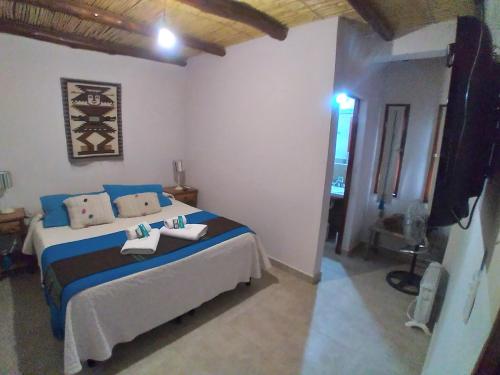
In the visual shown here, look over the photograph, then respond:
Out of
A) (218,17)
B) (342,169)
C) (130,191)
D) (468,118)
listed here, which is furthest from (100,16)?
(342,169)

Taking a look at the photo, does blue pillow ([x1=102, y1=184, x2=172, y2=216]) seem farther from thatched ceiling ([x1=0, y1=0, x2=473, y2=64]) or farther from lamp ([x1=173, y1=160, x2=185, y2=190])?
thatched ceiling ([x1=0, y1=0, x2=473, y2=64])

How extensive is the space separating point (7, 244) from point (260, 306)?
2.58 m

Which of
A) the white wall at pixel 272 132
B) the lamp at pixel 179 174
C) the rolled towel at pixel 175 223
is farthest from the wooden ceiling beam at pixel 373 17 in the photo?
the lamp at pixel 179 174

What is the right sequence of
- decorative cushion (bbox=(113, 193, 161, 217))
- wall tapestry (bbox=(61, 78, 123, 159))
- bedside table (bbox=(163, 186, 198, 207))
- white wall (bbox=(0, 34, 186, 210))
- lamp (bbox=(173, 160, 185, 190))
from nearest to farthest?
white wall (bbox=(0, 34, 186, 210)) → decorative cushion (bbox=(113, 193, 161, 217)) → wall tapestry (bbox=(61, 78, 123, 159)) → bedside table (bbox=(163, 186, 198, 207)) → lamp (bbox=(173, 160, 185, 190))

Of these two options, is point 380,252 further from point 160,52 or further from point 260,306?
point 160,52

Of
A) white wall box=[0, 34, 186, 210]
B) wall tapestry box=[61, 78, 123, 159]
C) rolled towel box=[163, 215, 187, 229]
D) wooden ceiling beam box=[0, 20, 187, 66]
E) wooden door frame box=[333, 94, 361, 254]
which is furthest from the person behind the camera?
wooden door frame box=[333, 94, 361, 254]

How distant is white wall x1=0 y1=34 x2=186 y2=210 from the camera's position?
8.78 ft

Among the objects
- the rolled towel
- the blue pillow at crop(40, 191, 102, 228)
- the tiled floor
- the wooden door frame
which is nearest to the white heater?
the tiled floor

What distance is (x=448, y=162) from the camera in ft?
2.85

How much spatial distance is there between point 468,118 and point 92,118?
140 inches

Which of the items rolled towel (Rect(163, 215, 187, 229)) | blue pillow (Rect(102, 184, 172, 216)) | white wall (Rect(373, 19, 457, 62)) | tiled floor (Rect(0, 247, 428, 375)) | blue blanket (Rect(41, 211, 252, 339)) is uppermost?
white wall (Rect(373, 19, 457, 62))

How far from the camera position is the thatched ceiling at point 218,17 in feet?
6.76

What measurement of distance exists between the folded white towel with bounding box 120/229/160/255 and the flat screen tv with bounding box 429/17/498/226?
1.84 metres

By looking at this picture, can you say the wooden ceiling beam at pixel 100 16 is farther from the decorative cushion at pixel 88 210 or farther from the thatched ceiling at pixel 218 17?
the decorative cushion at pixel 88 210
